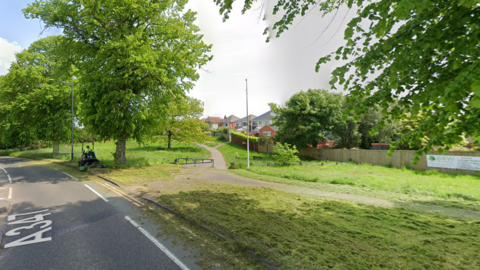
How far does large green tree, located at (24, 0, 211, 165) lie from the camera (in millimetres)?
14062

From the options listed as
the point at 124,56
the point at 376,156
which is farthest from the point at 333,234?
the point at 376,156

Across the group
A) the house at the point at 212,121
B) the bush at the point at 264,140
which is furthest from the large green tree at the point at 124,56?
the house at the point at 212,121

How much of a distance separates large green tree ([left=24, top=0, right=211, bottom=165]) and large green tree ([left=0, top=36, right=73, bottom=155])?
42.8ft

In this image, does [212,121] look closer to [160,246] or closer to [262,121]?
[262,121]

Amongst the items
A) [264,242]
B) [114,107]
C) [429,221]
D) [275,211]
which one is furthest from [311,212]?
[114,107]

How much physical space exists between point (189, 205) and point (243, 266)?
155 inches

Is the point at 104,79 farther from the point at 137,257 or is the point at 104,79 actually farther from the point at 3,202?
the point at 137,257

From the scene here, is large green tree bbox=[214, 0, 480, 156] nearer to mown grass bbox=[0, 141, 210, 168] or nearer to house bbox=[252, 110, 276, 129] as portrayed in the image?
mown grass bbox=[0, 141, 210, 168]

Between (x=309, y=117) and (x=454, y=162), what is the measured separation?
48.3ft

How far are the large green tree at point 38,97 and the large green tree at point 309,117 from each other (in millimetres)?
26807

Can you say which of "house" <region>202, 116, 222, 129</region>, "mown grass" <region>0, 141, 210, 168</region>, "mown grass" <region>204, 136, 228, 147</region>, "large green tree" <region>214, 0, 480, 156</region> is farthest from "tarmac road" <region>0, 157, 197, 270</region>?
"house" <region>202, 116, 222, 129</region>

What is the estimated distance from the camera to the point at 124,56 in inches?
571

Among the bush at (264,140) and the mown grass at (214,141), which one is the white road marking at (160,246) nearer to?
the bush at (264,140)

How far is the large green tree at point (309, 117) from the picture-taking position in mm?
28672
